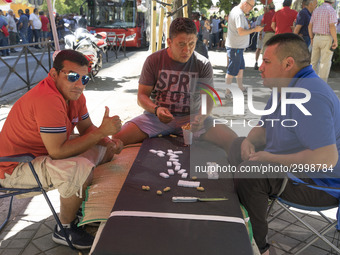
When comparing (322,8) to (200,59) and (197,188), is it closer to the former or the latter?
(200,59)

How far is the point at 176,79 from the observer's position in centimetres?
381

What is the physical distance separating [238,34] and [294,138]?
4999 mm

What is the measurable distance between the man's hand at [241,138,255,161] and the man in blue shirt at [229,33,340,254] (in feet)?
0.40

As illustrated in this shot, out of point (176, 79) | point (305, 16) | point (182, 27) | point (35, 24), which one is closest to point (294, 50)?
point (182, 27)

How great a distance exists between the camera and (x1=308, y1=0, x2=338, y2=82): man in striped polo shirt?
7844mm

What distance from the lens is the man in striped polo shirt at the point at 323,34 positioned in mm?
7844

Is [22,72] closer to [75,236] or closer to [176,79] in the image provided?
[176,79]

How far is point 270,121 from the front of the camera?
281cm

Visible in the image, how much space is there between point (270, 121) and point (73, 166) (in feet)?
4.98

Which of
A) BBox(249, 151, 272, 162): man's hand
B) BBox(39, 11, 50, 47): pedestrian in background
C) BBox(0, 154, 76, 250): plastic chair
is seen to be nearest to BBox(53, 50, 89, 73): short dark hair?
BBox(0, 154, 76, 250): plastic chair

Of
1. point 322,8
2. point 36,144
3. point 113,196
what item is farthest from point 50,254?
point 322,8

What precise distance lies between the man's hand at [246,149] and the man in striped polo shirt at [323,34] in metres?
6.14

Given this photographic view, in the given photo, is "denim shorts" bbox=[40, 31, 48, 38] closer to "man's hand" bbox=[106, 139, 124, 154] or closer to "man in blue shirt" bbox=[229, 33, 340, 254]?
"man's hand" bbox=[106, 139, 124, 154]

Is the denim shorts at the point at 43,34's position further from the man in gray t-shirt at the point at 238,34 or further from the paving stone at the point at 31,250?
the paving stone at the point at 31,250
